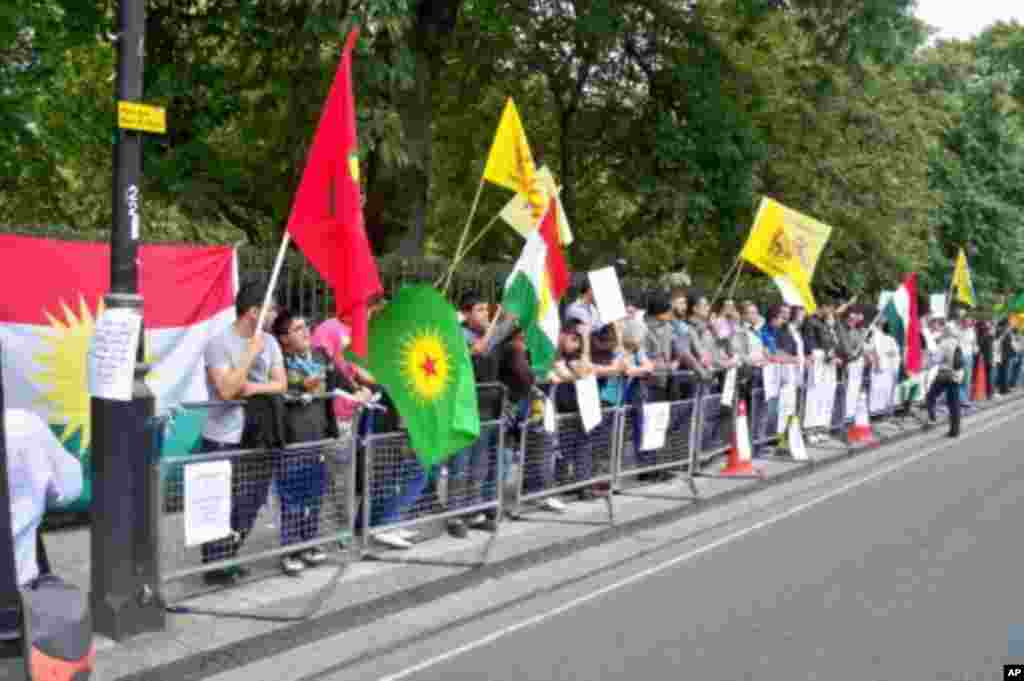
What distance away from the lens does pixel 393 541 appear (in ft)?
29.7

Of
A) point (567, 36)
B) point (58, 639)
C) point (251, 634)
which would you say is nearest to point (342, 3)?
point (251, 634)

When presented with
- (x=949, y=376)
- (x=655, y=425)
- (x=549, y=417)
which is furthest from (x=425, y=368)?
(x=949, y=376)

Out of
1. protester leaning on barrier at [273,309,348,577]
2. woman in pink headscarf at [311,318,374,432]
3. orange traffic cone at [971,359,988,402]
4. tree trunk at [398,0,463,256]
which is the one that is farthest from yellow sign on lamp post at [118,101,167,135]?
orange traffic cone at [971,359,988,402]

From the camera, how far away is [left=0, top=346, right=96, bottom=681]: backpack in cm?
505

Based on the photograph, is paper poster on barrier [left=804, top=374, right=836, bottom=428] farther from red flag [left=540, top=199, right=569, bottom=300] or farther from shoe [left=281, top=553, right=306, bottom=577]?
shoe [left=281, top=553, right=306, bottom=577]

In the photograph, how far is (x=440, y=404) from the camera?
8.27 meters

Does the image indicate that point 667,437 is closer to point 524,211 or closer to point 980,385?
point 524,211

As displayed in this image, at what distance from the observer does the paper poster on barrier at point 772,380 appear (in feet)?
47.6

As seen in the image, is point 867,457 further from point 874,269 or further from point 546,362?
point 874,269

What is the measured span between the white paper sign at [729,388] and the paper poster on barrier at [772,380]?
1.00 meters

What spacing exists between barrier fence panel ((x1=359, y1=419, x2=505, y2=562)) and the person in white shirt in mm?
2767

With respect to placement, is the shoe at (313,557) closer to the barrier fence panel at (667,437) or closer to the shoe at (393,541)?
the shoe at (393,541)

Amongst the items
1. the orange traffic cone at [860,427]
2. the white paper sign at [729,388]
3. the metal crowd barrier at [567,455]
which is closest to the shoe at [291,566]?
the metal crowd barrier at [567,455]

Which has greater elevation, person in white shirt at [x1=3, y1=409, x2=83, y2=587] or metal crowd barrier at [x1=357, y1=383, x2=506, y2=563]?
person in white shirt at [x1=3, y1=409, x2=83, y2=587]
